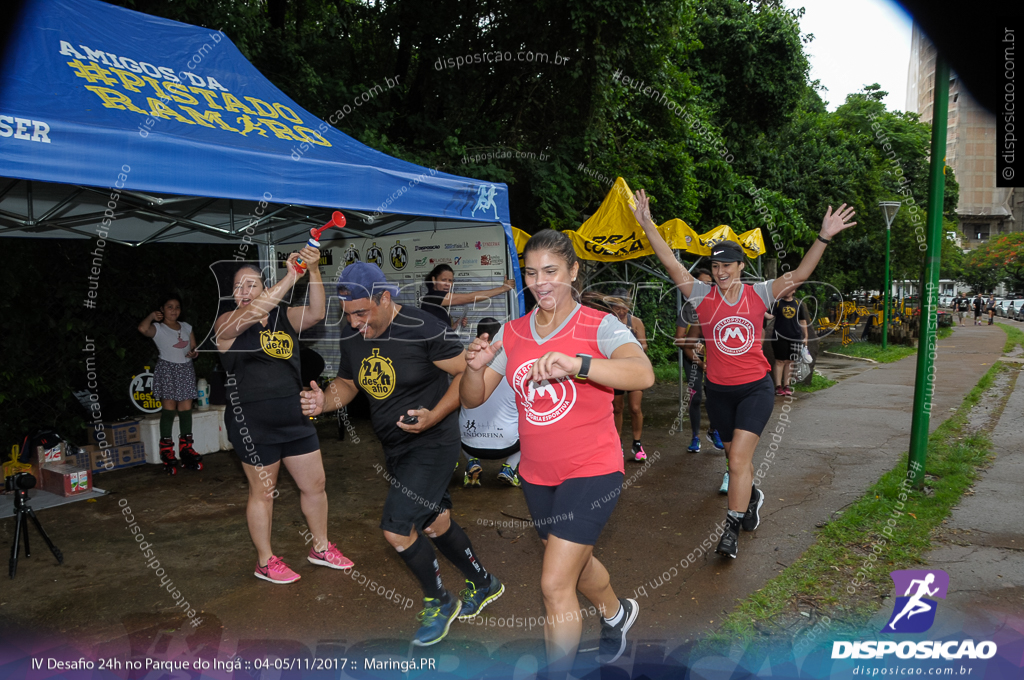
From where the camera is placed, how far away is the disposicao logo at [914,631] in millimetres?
3047

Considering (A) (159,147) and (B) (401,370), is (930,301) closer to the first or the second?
(B) (401,370)

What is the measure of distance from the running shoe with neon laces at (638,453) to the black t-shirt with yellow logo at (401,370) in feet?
12.3

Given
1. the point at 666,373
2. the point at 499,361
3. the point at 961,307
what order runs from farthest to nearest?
the point at 961,307 → the point at 666,373 → the point at 499,361

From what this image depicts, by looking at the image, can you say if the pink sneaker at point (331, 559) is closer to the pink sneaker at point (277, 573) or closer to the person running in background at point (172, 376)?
the pink sneaker at point (277, 573)

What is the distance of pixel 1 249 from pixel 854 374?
14964 millimetres

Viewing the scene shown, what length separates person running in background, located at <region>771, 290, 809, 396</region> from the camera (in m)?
11.1

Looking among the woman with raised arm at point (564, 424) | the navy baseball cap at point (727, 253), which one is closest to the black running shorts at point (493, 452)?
the navy baseball cap at point (727, 253)

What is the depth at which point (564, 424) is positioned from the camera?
261cm

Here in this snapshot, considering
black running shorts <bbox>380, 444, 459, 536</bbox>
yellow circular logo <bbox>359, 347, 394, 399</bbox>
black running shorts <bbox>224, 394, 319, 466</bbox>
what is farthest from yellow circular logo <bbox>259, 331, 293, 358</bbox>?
black running shorts <bbox>380, 444, 459, 536</bbox>

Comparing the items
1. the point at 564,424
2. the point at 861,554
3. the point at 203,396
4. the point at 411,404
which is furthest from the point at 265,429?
the point at 203,396

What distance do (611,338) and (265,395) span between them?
2.21 metres

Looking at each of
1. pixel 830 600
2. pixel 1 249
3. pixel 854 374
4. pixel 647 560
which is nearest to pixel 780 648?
pixel 830 600

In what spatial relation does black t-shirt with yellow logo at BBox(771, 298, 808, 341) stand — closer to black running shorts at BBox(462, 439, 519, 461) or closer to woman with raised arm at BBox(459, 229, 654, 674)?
black running shorts at BBox(462, 439, 519, 461)

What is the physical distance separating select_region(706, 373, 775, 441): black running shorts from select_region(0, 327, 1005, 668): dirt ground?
2.98ft
